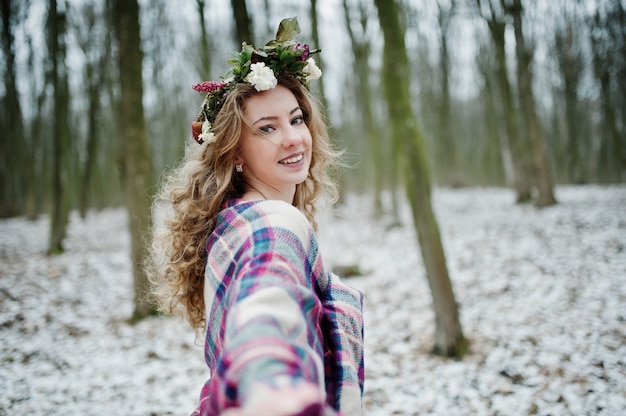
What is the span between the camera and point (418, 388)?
3.88 metres

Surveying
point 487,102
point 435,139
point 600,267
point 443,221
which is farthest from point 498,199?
point 435,139

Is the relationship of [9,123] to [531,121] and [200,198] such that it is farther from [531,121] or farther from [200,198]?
[531,121]

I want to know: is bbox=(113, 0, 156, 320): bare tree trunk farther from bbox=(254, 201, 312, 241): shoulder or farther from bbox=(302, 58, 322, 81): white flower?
bbox=(254, 201, 312, 241): shoulder

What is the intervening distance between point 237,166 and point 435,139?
23.8m

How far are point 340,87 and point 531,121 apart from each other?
1435 centimetres

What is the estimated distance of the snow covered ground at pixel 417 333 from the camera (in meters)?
3.64

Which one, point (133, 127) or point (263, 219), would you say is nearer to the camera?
point (263, 219)

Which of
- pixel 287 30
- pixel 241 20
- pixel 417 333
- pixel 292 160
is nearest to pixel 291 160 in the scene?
pixel 292 160

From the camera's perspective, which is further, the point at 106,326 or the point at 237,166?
the point at 106,326

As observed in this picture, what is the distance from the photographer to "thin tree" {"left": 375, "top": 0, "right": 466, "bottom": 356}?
4.29 metres

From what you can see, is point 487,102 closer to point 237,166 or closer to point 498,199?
point 498,199

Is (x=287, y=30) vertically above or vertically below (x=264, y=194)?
above

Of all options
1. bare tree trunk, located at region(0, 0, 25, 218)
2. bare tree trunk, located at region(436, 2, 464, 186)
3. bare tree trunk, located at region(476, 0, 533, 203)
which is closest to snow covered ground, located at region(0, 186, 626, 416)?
bare tree trunk, located at region(476, 0, 533, 203)

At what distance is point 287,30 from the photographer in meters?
1.71
